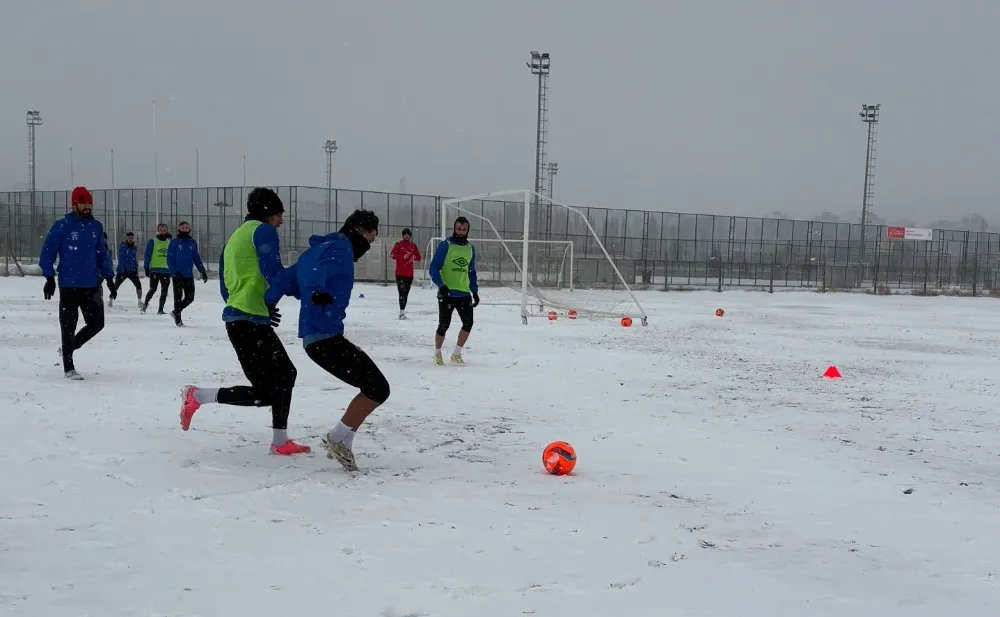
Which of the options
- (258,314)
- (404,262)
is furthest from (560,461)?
(404,262)

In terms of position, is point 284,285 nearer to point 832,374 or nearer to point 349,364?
point 349,364

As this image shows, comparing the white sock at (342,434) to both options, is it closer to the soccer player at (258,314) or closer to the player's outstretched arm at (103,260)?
the soccer player at (258,314)

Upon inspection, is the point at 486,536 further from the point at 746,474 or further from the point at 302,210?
the point at 302,210

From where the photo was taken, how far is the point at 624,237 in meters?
42.6

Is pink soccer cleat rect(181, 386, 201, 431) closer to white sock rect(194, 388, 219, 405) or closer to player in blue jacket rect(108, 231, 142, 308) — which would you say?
white sock rect(194, 388, 219, 405)

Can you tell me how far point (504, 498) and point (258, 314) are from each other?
81.1 inches

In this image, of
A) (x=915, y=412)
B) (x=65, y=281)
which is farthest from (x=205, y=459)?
(x=915, y=412)

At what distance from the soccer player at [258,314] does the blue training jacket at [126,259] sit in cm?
1226

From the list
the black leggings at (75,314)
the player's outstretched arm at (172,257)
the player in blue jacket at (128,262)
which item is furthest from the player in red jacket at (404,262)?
the black leggings at (75,314)

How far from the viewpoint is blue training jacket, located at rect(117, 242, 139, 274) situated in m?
16.1

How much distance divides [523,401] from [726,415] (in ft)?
6.37

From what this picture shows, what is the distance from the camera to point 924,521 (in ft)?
14.3

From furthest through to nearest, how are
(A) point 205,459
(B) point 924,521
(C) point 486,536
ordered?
(A) point 205,459 < (B) point 924,521 < (C) point 486,536

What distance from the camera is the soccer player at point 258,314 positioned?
5.08 m
